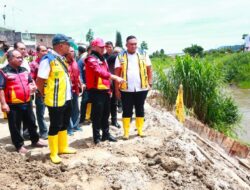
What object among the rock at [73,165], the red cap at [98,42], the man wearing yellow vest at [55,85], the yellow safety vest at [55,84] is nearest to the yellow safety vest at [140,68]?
the red cap at [98,42]

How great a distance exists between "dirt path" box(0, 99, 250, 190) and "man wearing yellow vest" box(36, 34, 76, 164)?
1.10 ft

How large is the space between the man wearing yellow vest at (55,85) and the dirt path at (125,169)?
334 millimetres

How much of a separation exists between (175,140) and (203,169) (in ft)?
2.67

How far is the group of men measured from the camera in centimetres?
418

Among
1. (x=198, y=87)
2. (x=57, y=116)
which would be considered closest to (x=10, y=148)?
(x=57, y=116)

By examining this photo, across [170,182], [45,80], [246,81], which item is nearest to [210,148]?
[170,182]

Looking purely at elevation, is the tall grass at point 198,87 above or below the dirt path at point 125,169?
above

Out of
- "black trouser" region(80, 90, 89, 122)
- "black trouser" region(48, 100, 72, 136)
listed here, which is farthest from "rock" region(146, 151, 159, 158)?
"black trouser" region(80, 90, 89, 122)

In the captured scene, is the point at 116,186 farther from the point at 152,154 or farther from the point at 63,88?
the point at 63,88

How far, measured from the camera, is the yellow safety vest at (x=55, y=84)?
4.14 m

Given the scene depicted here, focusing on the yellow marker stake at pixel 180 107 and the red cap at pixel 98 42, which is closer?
the red cap at pixel 98 42

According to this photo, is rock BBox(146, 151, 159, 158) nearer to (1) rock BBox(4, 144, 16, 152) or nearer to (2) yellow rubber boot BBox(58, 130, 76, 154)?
(2) yellow rubber boot BBox(58, 130, 76, 154)

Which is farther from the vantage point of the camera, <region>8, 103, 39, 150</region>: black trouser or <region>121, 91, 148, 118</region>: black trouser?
<region>121, 91, 148, 118</region>: black trouser

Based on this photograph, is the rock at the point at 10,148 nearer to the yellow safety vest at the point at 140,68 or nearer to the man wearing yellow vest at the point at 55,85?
the man wearing yellow vest at the point at 55,85
